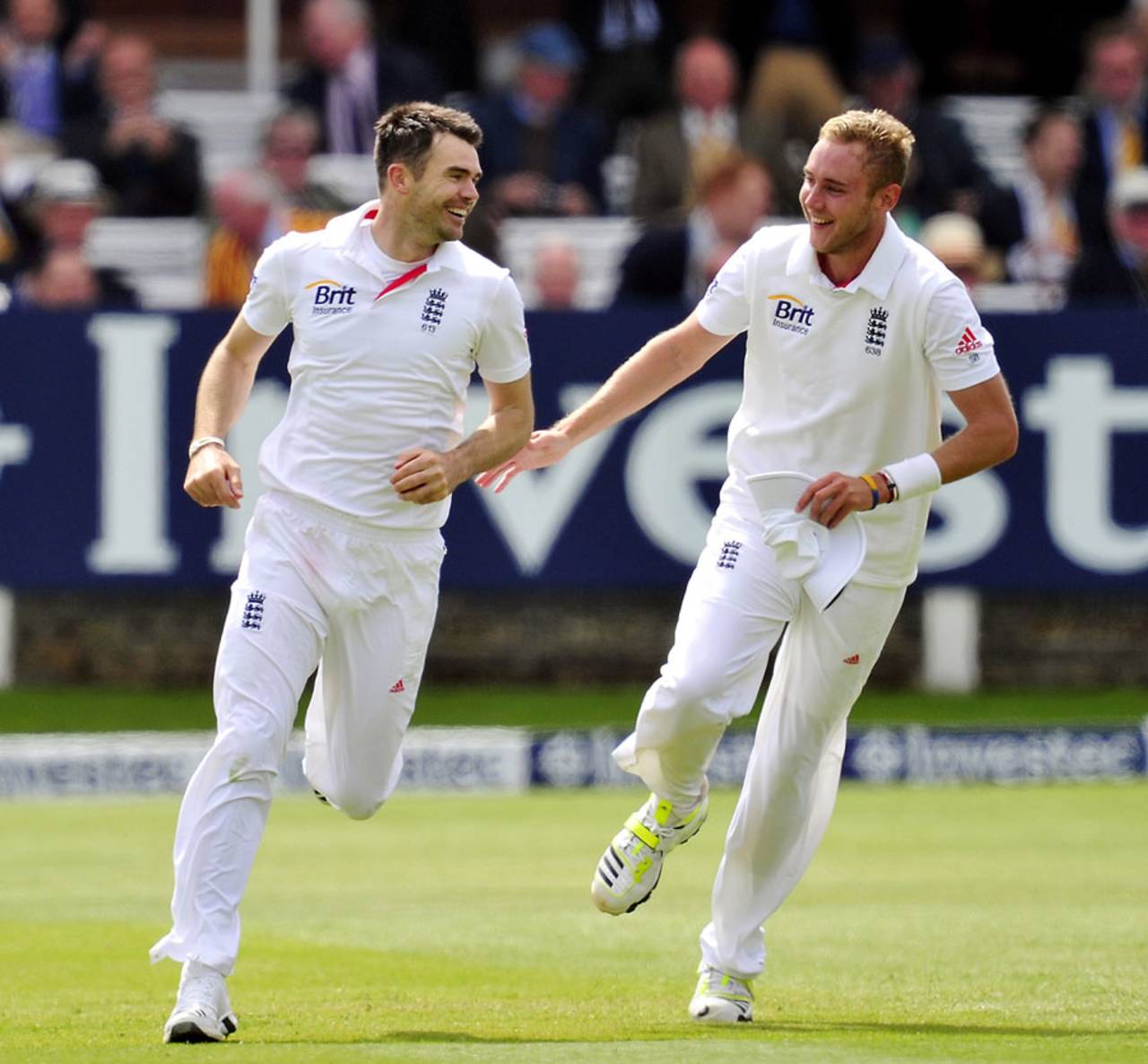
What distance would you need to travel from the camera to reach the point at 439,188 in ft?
20.6

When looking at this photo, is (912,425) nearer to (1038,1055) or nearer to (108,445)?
(1038,1055)

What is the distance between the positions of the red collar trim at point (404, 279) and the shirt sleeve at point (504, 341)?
19cm

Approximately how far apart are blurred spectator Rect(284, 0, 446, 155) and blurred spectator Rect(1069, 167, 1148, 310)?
142 inches

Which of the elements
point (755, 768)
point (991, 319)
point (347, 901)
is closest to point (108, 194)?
point (991, 319)

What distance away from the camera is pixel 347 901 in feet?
28.3

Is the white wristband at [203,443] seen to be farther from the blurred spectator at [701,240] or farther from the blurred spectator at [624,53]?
the blurred spectator at [624,53]

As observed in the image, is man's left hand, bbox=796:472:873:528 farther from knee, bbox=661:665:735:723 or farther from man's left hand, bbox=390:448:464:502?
man's left hand, bbox=390:448:464:502

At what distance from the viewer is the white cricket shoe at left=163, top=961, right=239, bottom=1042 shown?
571cm

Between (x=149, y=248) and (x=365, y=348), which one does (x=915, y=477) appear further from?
(x=149, y=248)

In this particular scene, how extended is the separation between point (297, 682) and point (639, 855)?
1012mm

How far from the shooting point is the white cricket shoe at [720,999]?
6336 millimetres

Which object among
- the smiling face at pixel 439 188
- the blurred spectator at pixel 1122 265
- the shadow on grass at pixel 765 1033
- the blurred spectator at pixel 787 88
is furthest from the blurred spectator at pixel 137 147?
the shadow on grass at pixel 765 1033

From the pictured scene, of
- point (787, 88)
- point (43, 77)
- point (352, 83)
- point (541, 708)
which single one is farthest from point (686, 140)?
point (43, 77)

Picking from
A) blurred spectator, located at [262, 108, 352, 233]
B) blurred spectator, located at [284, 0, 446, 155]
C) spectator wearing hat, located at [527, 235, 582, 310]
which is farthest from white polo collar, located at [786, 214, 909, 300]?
blurred spectator, located at [284, 0, 446, 155]
